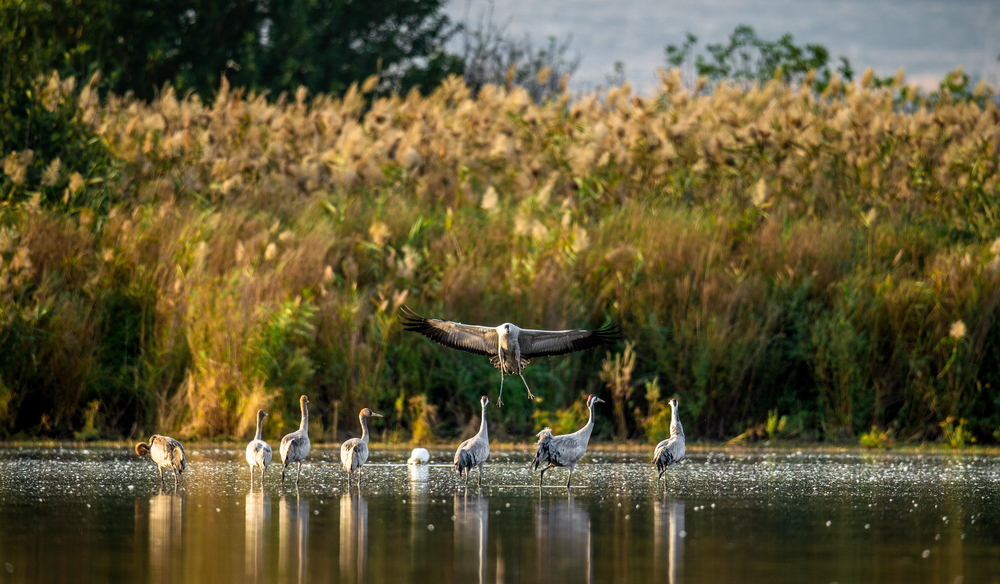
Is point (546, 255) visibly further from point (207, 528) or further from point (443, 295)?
point (207, 528)

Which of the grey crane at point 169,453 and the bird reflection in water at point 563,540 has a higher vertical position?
the grey crane at point 169,453

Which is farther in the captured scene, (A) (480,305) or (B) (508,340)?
(A) (480,305)

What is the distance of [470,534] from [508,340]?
464 cm

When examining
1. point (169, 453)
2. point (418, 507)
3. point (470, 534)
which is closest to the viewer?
point (470, 534)

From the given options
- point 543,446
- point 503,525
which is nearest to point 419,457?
point 543,446

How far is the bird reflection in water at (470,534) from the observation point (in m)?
6.56

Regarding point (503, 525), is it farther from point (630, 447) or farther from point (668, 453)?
point (630, 447)

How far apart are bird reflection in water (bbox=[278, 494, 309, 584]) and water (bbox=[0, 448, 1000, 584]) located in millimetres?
16

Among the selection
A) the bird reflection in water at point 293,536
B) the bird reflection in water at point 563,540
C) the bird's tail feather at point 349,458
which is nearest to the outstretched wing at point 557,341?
the bird's tail feather at point 349,458

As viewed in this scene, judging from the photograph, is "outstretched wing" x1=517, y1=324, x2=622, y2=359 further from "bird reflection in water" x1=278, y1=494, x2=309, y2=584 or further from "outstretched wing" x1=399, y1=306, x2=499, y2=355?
"bird reflection in water" x1=278, y1=494, x2=309, y2=584

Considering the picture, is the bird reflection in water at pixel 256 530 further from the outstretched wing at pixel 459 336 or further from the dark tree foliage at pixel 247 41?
the dark tree foliage at pixel 247 41

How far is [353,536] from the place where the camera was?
7.66 metres

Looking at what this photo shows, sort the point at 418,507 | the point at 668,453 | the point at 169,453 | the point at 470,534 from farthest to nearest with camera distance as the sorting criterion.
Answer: the point at 668,453 → the point at 169,453 → the point at 418,507 → the point at 470,534

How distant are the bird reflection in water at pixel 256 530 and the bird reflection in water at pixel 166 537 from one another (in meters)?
0.34
